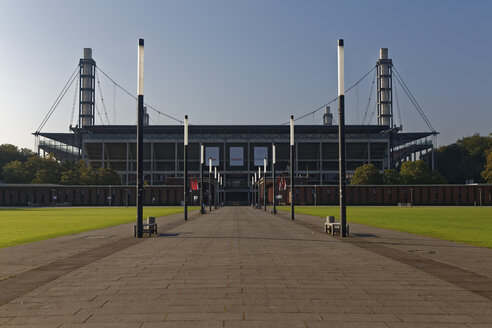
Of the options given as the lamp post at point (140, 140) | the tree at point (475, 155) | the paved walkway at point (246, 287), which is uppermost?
the tree at point (475, 155)

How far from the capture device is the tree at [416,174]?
365ft

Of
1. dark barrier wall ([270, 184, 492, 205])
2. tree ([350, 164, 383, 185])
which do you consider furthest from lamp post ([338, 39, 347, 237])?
tree ([350, 164, 383, 185])

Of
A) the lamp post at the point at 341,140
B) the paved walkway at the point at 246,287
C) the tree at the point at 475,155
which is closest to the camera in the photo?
the paved walkway at the point at 246,287

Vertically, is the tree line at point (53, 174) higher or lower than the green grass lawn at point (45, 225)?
higher

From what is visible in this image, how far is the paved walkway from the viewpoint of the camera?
630 centimetres

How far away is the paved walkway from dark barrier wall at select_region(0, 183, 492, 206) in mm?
84282

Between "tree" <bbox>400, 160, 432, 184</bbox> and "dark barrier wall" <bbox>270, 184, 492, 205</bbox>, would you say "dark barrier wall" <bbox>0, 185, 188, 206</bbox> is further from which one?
"tree" <bbox>400, 160, 432, 184</bbox>

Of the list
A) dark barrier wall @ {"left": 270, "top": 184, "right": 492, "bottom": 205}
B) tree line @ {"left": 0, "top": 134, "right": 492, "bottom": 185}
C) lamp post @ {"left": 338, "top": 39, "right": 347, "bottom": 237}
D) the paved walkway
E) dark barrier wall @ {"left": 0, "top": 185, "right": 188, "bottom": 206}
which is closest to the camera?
the paved walkway

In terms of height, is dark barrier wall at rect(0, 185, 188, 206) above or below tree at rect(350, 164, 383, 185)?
below

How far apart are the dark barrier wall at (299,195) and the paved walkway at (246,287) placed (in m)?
84.3

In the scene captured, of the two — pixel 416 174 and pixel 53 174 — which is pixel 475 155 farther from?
pixel 53 174

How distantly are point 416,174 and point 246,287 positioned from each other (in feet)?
364

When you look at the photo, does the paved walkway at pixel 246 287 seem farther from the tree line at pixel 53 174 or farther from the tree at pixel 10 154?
the tree at pixel 10 154

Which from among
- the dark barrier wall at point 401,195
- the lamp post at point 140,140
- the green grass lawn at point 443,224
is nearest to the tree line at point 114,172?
the dark barrier wall at point 401,195
